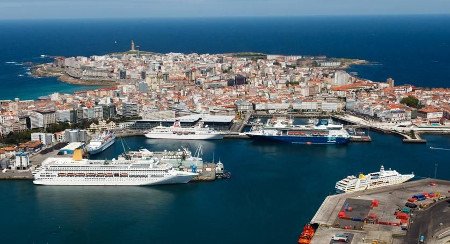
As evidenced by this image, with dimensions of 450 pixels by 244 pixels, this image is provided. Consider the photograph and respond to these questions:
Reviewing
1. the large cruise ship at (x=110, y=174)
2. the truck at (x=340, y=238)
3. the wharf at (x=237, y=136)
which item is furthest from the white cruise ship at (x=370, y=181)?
the wharf at (x=237, y=136)

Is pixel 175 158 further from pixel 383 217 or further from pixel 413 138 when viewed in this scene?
pixel 413 138

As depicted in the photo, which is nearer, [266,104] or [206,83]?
[266,104]

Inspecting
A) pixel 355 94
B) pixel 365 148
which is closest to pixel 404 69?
pixel 355 94

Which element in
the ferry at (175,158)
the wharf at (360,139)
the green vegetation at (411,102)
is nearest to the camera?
the ferry at (175,158)

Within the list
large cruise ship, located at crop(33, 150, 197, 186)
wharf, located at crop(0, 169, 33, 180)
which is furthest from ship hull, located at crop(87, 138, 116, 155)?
large cruise ship, located at crop(33, 150, 197, 186)

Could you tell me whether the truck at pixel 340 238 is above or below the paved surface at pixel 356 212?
below

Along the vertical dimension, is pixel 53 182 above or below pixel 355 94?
below

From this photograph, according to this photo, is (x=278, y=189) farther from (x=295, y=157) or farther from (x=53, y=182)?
(x=53, y=182)

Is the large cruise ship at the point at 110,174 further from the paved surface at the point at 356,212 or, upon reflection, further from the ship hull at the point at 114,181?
the paved surface at the point at 356,212
